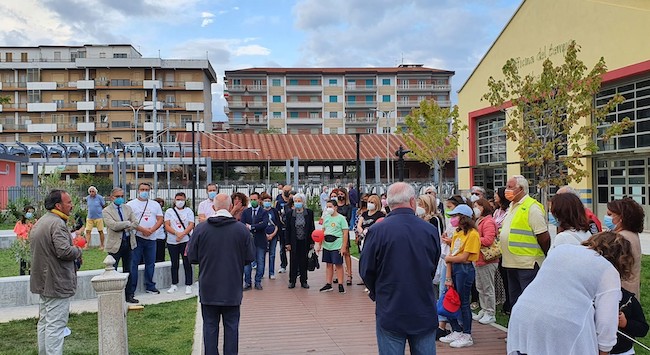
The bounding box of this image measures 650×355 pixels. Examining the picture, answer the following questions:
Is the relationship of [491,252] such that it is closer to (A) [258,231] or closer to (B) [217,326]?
(B) [217,326]

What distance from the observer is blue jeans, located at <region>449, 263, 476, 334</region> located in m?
7.34

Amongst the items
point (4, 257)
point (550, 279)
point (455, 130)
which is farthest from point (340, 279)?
point (455, 130)

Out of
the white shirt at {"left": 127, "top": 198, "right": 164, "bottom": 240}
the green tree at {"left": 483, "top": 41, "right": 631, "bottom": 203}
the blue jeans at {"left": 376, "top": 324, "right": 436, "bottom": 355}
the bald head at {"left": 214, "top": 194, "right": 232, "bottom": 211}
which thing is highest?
the green tree at {"left": 483, "top": 41, "right": 631, "bottom": 203}

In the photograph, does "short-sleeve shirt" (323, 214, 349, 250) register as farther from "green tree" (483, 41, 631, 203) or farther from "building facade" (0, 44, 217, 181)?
"building facade" (0, 44, 217, 181)

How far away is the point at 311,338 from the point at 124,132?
71.7 m

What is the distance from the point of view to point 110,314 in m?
6.27

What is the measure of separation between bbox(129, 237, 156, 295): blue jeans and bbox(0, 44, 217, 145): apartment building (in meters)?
64.8

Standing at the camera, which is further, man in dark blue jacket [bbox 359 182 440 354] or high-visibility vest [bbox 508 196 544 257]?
high-visibility vest [bbox 508 196 544 257]

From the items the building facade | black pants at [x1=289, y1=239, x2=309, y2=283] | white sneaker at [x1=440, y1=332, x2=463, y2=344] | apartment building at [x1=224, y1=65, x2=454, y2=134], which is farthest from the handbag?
apartment building at [x1=224, y1=65, x2=454, y2=134]

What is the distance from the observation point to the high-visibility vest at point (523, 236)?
22.6 ft

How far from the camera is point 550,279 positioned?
348cm

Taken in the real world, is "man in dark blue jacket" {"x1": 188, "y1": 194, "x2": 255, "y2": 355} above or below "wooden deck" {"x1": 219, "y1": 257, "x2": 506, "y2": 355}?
above

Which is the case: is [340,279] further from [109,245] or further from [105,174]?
[105,174]

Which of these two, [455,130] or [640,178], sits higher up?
[455,130]
